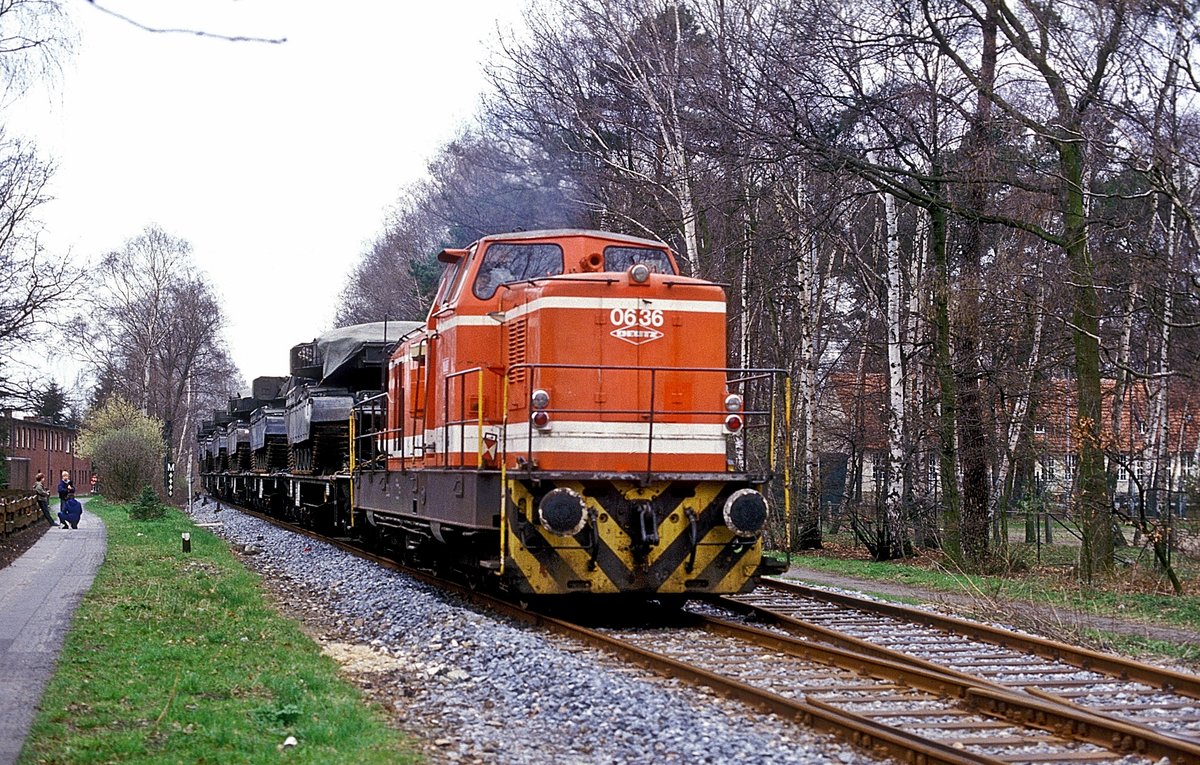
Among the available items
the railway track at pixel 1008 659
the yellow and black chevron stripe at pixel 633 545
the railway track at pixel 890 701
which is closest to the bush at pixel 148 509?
the railway track at pixel 1008 659

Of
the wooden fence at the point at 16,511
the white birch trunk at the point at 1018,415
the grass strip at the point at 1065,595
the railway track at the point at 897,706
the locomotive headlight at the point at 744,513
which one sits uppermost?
the white birch trunk at the point at 1018,415

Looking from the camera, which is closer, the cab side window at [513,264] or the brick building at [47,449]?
the cab side window at [513,264]

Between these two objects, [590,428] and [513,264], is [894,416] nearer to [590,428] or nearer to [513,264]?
[513,264]

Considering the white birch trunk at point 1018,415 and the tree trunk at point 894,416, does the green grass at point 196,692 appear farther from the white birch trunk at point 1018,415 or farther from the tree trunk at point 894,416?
the white birch trunk at point 1018,415

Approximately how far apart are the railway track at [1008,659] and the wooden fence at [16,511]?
1569 cm

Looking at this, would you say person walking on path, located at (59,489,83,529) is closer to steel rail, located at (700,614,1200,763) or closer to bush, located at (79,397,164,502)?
bush, located at (79,397,164,502)

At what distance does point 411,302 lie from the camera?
4462 centimetres

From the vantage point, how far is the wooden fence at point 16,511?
2180cm

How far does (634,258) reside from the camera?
11.5 meters

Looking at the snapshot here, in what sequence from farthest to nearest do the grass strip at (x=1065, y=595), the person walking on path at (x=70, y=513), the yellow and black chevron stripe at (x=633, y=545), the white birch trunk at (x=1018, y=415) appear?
the person walking on path at (x=70, y=513)
the white birch trunk at (x=1018, y=415)
the grass strip at (x=1065, y=595)
the yellow and black chevron stripe at (x=633, y=545)

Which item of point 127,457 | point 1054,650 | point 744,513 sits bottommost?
point 1054,650

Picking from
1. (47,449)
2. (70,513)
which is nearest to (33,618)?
(70,513)

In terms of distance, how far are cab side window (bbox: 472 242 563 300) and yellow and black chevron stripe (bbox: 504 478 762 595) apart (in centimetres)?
236

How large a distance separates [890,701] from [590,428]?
3.94 m
